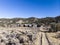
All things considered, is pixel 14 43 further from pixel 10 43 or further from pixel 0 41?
pixel 0 41

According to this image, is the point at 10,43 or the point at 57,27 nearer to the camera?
the point at 10,43

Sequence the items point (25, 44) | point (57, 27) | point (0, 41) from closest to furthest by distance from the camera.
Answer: point (0, 41) → point (25, 44) → point (57, 27)

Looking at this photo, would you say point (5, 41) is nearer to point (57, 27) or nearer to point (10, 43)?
point (10, 43)

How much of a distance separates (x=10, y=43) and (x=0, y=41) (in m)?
0.99

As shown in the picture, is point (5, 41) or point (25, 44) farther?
point (25, 44)

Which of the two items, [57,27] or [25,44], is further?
[57,27]

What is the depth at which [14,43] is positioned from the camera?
551 inches

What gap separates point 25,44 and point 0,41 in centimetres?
376

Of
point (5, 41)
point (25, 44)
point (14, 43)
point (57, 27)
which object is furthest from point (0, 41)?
point (57, 27)

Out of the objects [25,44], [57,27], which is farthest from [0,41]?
[57,27]

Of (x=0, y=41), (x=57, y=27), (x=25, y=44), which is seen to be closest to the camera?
(x=0, y=41)

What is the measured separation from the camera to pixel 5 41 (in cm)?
1416

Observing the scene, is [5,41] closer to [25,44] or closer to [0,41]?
[0,41]

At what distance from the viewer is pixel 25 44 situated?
54.8ft
